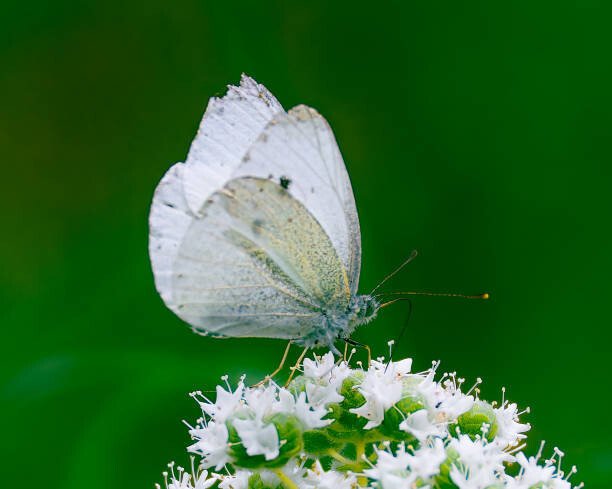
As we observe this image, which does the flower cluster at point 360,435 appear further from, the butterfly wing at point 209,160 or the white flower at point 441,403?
the butterfly wing at point 209,160

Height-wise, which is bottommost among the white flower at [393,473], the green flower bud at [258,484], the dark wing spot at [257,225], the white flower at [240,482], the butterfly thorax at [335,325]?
the white flower at [240,482]

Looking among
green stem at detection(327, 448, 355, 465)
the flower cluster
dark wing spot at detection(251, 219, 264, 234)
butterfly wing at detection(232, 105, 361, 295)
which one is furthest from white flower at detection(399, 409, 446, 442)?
dark wing spot at detection(251, 219, 264, 234)

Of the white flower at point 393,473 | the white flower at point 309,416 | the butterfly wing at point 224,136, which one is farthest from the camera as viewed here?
the butterfly wing at point 224,136

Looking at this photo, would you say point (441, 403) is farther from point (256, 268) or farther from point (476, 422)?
point (256, 268)

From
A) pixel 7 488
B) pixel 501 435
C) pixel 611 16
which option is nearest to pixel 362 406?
pixel 501 435

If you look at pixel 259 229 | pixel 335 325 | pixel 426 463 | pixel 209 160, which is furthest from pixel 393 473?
pixel 209 160

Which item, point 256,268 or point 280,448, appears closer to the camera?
point 280,448

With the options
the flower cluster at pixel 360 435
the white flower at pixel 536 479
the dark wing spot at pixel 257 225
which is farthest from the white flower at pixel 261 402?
the white flower at pixel 536 479
